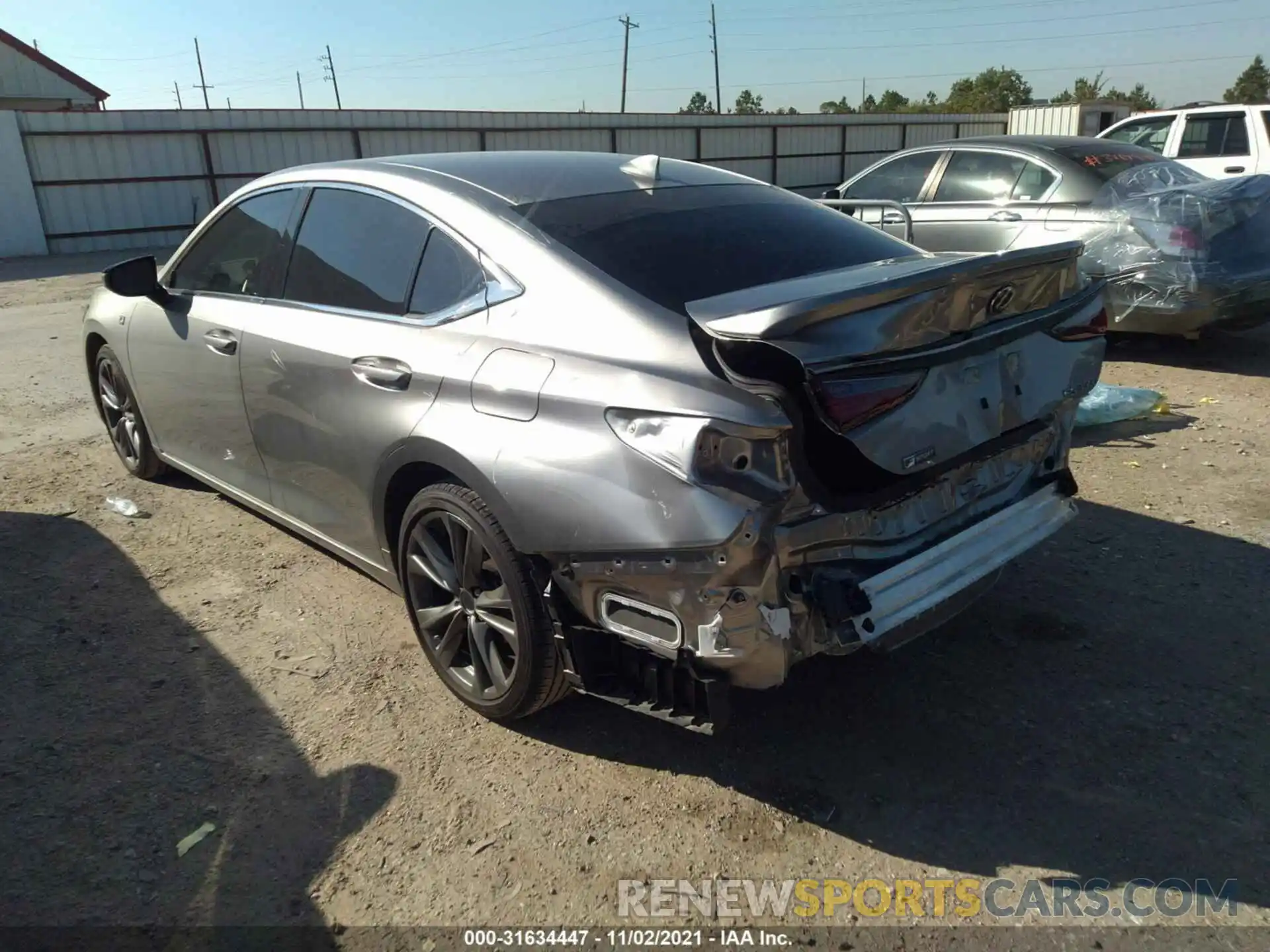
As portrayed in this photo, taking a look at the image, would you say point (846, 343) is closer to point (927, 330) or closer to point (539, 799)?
point (927, 330)

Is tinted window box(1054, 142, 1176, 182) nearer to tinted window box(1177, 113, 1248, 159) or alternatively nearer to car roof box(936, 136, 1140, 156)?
car roof box(936, 136, 1140, 156)

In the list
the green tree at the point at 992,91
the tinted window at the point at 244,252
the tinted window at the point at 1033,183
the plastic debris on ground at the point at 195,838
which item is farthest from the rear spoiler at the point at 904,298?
the green tree at the point at 992,91

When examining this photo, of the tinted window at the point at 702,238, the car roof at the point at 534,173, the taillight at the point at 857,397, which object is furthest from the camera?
the car roof at the point at 534,173

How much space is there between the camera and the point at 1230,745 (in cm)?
281

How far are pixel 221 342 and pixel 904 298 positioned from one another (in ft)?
9.20

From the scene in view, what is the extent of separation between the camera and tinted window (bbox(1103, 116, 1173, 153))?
1102 cm

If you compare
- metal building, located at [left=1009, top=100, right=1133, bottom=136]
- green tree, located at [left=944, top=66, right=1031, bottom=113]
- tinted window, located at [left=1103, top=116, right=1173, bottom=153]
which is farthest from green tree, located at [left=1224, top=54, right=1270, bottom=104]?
tinted window, located at [left=1103, top=116, right=1173, bottom=153]

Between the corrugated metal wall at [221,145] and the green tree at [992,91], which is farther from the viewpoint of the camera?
the green tree at [992,91]

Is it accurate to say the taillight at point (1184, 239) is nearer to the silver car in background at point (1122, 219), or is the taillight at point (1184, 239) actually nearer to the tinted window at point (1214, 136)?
the silver car in background at point (1122, 219)

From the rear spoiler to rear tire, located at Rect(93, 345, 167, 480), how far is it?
12.2ft

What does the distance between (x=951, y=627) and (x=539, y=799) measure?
5.50 feet

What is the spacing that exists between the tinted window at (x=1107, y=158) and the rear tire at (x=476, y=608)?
6004mm

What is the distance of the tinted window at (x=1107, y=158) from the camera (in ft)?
23.1

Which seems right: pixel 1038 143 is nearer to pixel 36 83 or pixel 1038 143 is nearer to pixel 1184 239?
pixel 1184 239
